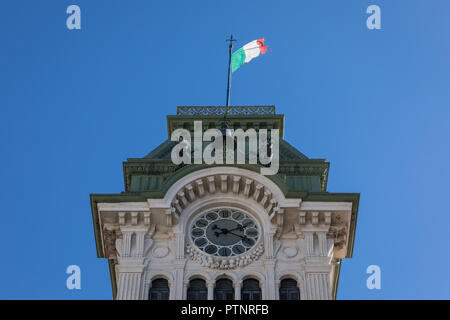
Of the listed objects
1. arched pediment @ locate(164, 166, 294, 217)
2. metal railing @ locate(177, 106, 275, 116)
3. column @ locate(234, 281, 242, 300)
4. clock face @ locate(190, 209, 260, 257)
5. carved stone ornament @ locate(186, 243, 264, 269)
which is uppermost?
metal railing @ locate(177, 106, 275, 116)

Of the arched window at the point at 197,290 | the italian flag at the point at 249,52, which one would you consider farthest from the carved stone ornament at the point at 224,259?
the italian flag at the point at 249,52

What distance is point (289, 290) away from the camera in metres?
41.3

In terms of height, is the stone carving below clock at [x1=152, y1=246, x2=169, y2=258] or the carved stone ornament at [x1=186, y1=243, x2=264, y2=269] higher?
the stone carving below clock at [x1=152, y1=246, x2=169, y2=258]

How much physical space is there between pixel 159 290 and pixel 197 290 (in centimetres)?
153

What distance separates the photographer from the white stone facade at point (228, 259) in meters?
41.3

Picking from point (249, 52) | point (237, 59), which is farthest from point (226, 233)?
point (249, 52)

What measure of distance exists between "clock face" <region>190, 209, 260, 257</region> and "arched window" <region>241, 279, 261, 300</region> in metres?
1.54

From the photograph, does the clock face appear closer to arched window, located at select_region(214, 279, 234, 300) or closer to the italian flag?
arched window, located at select_region(214, 279, 234, 300)

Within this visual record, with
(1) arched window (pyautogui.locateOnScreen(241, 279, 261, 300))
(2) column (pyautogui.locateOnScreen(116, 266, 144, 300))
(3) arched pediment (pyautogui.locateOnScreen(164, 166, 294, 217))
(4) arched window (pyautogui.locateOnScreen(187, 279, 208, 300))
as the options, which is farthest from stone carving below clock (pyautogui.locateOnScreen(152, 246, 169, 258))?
(1) arched window (pyautogui.locateOnScreen(241, 279, 261, 300))

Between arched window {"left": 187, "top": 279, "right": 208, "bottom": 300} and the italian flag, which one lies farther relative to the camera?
the italian flag

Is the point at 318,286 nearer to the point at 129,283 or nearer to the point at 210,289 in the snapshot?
the point at 210,289

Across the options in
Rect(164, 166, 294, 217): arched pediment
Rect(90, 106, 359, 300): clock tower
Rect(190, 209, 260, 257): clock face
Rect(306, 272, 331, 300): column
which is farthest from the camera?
Rect(164, 166, 294, 217): arched pediment

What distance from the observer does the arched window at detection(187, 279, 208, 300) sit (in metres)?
41.1

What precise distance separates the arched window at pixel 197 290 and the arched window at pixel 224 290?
450mm
